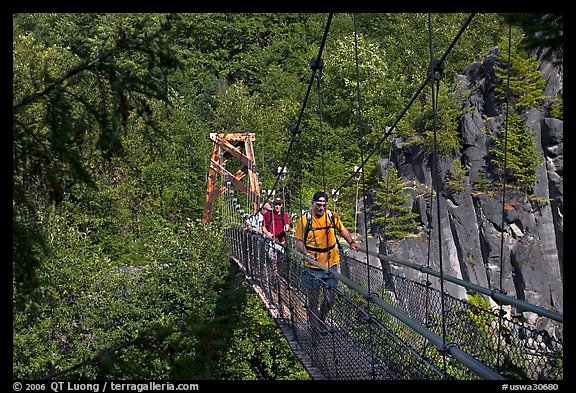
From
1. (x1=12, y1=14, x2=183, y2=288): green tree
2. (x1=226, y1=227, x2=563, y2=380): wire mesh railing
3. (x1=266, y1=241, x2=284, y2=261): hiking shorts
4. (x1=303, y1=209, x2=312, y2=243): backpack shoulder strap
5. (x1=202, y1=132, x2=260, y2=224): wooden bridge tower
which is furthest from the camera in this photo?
(x1=202, y1=132, x2=260, y2=224): wooden bridge tower

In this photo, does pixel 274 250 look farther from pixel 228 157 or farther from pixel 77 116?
pixel 228 157

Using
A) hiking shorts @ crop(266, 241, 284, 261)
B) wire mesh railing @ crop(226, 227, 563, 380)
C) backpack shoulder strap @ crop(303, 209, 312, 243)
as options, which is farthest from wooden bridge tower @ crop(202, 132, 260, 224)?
backpack shoulder strap @ crop(303, 209, 312, 243)

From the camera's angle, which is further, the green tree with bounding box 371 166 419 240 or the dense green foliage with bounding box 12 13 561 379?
the green tree with bounding box 371 166 419 240

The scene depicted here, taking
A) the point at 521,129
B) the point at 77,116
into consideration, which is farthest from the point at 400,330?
the point at 521,129

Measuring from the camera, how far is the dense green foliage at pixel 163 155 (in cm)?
260

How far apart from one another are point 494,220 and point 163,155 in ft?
56.7

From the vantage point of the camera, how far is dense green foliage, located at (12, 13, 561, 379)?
260 centimetres

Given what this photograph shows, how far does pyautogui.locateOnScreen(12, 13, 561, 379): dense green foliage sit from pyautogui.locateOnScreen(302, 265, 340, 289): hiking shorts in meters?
0.66

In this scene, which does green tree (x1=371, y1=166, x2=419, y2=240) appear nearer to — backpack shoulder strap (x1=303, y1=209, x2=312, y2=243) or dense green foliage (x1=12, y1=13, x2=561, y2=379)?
dense green foliage (x1=12, y1=13, x2=561, y2=379)

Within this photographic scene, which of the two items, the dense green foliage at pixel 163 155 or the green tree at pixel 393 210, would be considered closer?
the dense green foliage at pixel 163 155

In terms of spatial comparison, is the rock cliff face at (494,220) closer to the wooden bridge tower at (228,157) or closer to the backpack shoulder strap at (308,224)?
the wooden bridge tower at (228,157)

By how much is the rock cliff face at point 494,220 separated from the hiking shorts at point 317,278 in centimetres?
1294

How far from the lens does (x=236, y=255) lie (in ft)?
50.3

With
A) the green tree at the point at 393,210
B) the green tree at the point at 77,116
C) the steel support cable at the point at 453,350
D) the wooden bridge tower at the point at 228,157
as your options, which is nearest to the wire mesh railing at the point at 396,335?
the steel support cable at the point at 453,350
